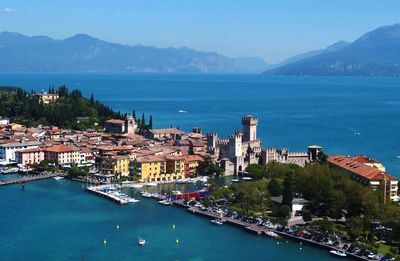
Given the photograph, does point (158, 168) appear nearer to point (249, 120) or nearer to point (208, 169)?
point (208, 169)

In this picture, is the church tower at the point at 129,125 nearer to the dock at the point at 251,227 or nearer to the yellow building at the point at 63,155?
the yellow building at the point at 63,155

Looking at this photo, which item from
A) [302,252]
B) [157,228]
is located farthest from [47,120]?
[302,252]

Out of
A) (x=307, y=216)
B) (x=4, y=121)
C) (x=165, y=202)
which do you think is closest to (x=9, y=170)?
(x=165, y=202)

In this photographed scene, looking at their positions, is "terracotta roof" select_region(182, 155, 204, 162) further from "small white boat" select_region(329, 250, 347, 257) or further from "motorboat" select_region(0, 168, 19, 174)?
"small white boat" select_region(329, 250, 347, 257)

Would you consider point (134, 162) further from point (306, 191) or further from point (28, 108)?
point (28, 108)

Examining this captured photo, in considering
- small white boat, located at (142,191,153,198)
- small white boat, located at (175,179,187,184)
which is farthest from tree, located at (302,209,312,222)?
small white boat, located at (175,179,187,184)

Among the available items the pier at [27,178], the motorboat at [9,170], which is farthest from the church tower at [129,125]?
the pier at [27,178]
